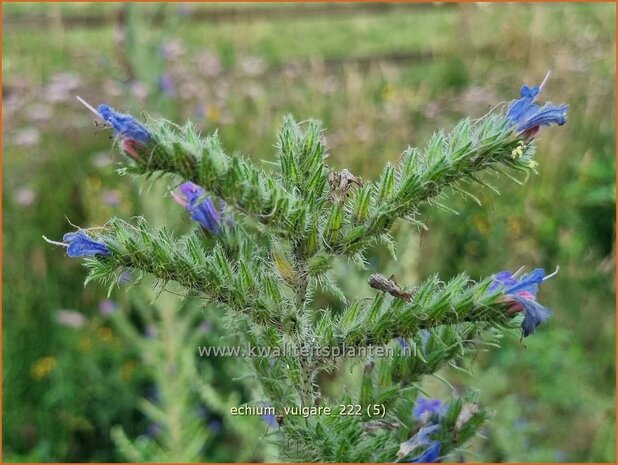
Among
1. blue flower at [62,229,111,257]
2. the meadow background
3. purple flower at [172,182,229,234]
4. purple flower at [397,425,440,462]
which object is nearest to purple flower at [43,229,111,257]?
blue flower at [62,229,111,257]

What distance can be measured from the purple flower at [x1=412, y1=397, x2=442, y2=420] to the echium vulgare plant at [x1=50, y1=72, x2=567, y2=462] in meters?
0.17

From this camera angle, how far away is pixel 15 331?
4.64 meters

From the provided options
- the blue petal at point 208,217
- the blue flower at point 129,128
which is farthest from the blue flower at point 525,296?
the blue flower at point 129,128

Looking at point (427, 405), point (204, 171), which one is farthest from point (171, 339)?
point (204, 171)

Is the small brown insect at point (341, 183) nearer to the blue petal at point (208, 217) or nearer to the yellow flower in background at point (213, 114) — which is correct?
the blue petal at point (208, 217)

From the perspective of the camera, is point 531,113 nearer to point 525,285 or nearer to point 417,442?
point 525,285

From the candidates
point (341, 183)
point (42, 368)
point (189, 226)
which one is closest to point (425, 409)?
point (341, 183)

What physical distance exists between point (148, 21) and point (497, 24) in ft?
15.3

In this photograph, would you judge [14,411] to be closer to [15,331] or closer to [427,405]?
[15,331]

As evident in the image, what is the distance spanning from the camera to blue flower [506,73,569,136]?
5.63 feet

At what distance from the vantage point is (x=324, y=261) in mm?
1738

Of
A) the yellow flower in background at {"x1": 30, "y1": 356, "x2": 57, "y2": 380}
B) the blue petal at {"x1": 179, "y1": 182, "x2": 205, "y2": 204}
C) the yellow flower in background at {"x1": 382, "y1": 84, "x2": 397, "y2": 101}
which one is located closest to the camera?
the blue petal at {"x1": 179, "y1": 182, "x2": 205, "y2": 204}

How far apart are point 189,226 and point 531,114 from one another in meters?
3.60

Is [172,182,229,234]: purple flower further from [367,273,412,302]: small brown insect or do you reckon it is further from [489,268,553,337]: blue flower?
[489,268,553,337]: blue flower
